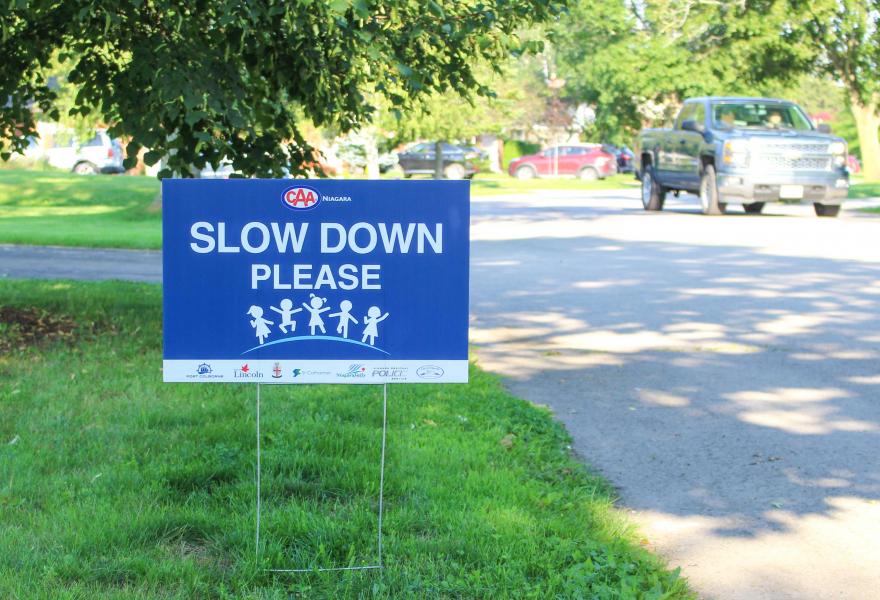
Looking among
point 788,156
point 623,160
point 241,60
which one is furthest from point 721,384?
point 623,160

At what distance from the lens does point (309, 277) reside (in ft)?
14.1

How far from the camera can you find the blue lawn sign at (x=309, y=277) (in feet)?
14.0

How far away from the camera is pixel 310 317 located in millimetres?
4281

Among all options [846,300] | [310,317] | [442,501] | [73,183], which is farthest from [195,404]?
[73,183]

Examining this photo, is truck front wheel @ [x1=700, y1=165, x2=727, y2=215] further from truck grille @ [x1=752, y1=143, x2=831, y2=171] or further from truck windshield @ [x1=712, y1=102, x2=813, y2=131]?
truck grille @ [x1=752, y1=143, x2=831, y2=171]

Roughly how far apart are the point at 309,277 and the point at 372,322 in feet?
0.88

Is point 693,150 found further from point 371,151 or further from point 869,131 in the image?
point 869,131

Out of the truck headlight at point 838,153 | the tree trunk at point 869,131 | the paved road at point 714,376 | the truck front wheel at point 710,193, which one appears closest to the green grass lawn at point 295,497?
the paved road at point 714,376

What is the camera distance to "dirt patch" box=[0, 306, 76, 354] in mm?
8773

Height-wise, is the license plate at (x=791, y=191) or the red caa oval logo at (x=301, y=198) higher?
the red caa oval logo at (x=301, y=198)

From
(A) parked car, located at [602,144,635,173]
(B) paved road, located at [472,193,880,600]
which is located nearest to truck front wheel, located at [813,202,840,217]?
(B) paved road, located at [472,193,880,600]

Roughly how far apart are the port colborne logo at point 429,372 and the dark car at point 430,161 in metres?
42.7

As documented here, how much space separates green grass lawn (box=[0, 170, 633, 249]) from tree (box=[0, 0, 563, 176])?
916cm

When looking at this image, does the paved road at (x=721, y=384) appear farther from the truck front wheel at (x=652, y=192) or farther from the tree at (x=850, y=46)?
the tree at (x=850, y=46)
